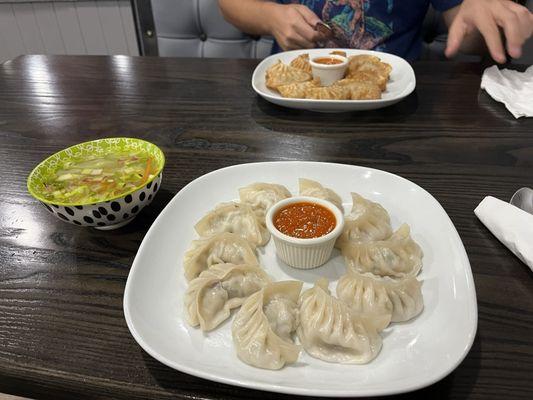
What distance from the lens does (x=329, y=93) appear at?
205cm

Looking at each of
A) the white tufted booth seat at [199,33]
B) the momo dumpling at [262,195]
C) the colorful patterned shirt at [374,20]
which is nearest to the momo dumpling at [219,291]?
the momo dumpling at [262,195]

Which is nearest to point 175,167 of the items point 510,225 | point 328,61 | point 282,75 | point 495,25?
A: point 282,75

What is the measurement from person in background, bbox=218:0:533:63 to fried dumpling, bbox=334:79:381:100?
0.63m

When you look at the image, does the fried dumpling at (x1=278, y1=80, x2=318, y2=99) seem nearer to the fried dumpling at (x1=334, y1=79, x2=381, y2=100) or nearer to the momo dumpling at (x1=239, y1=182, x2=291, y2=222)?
the fried dumpling at (x1=334, y1=79, x2=381, y2=100)

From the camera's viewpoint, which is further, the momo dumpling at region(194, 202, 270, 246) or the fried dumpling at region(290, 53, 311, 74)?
the fried dumpling at region(290, 53, 311, 74)

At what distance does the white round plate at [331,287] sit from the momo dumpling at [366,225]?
0.18 ft

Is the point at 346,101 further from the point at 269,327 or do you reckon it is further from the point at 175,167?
the point at 269,327

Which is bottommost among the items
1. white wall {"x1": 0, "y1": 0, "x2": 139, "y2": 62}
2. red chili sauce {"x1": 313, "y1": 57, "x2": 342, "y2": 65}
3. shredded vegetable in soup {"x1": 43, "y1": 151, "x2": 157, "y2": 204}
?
white wall {"x1": 0, "y1": 0, "x2": 139, "y2": 62}

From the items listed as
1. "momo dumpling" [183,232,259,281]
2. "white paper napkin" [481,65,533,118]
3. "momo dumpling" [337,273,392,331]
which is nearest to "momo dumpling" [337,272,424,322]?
"momo dumpling" [337,273,392,331]

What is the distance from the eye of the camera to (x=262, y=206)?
1.43m

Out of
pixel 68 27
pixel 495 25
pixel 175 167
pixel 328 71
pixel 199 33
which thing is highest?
pixel 495 25

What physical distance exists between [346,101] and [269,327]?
49.5 inches

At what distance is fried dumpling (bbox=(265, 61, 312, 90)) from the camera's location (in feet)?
7.21

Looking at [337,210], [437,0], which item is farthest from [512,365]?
[437,0]
